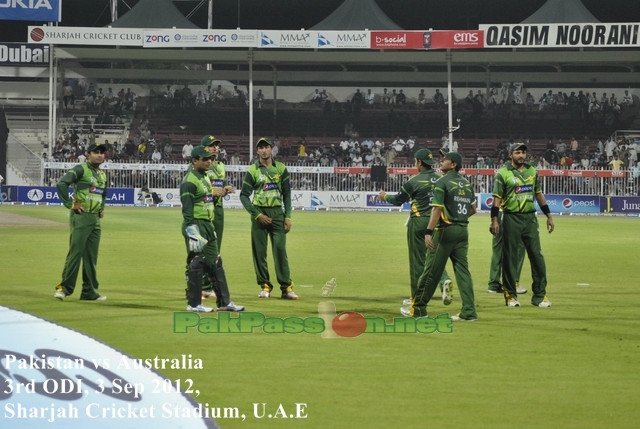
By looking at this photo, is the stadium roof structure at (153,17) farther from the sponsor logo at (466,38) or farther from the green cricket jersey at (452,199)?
the green cricket jersey at (452,199)

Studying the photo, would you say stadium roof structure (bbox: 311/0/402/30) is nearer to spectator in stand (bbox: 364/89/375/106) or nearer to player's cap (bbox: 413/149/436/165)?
spectator in stand (bbox: 364/89/375/106)

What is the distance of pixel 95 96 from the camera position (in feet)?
179

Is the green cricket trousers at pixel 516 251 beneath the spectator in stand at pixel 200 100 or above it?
beneath

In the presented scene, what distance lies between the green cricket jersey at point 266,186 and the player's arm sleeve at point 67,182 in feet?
7.67

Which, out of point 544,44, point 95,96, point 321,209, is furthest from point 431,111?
point 95,96

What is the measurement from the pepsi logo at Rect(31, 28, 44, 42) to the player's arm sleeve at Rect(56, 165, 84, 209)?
124 ft

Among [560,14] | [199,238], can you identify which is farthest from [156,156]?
[199,238]

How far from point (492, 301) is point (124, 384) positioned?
25.6 ft

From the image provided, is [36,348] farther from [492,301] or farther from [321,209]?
[321,209]

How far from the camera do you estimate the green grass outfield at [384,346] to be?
23.5 feet

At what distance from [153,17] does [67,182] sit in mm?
39723

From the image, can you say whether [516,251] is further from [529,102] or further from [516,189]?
[529,102]

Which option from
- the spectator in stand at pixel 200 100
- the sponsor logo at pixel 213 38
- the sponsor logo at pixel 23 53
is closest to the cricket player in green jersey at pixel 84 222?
the sponsor logo at pixel 213 38

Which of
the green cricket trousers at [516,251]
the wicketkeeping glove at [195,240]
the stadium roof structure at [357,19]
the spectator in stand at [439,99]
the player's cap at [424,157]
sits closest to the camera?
the wicketkeeping glove at [195,240]
